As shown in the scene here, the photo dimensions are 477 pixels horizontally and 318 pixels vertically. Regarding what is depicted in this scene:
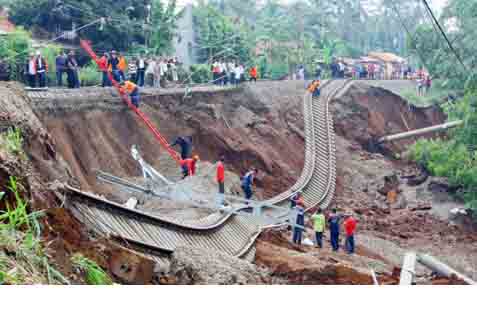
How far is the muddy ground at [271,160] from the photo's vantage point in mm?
8523

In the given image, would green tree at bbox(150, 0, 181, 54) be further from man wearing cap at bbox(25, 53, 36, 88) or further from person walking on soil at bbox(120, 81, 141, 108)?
man wearing cap at bbox(25, 53, 36, 88)

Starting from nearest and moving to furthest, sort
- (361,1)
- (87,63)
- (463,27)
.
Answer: (463,27), (87,63), (361,1)

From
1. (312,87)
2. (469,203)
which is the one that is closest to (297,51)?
(312,87)

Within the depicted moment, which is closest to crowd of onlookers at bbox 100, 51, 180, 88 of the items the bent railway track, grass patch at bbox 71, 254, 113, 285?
the bent railway track

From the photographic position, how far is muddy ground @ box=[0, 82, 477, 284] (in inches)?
336

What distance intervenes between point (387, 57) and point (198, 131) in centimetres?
1340

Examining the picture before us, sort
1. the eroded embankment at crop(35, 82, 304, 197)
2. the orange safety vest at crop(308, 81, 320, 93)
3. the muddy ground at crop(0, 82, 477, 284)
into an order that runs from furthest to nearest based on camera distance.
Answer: the orange safety vest at crop(308, 81, 320, 93) → the eroded embankment at crop(35, 82, 304, 197) → the muddy ground at crop(0, 82, 477, 284)

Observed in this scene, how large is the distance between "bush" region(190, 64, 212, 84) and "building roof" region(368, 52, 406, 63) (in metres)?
8.70

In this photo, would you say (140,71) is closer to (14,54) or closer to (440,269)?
(14,54)

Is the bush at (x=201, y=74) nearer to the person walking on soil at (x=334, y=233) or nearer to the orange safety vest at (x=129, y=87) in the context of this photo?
the orange safety vest at (x=129, y=87)

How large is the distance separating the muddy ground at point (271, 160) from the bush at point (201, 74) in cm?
147

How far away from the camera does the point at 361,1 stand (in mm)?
22609
